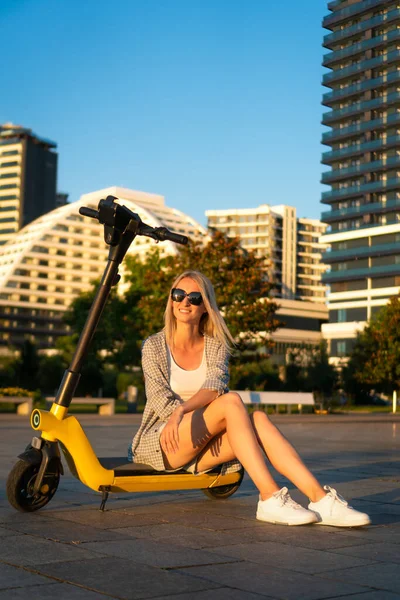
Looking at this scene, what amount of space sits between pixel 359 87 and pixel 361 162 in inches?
385

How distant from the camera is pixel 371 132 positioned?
378 feet

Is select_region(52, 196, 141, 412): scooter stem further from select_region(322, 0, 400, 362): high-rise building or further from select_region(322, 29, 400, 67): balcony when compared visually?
select_region(322, 29, 400, 67): balcony

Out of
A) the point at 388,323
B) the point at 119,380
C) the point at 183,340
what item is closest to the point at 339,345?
the point at 119,380

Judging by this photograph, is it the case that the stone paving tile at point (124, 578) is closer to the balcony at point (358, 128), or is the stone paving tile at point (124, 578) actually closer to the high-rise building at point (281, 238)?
the balcony at point (358, 128)

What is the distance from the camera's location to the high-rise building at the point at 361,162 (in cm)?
11169

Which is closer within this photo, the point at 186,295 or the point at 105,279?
the point at 105,279

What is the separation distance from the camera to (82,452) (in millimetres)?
5410

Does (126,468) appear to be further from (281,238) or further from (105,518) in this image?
(281,238)

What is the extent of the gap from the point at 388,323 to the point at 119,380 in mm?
23641

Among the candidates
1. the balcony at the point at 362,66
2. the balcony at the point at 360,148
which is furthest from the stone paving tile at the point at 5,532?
the balcony at the point at 362,66

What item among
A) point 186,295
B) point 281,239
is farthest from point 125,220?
point 281,239

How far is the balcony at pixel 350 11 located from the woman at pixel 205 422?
116 meters

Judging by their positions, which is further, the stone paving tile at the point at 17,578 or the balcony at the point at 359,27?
the balcony at the point at 359,27

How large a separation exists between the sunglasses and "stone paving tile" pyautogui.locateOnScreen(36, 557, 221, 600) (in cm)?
226
